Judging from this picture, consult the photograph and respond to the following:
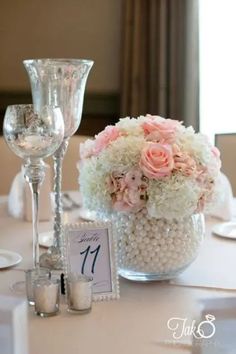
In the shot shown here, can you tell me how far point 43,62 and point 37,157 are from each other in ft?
0.72

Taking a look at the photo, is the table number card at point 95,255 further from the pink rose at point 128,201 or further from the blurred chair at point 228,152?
the blurred chair at point 228,152

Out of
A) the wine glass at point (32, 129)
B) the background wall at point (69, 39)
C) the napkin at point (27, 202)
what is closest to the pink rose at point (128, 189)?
the wine glass at point (32, 129)

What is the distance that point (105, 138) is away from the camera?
117cm

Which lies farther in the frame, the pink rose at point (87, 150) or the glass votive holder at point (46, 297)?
the pink rose at point (87, 150)

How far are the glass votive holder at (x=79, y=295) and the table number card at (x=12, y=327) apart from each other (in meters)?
0.27

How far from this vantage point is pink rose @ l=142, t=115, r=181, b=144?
113cm

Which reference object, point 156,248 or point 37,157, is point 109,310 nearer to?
point 156,248

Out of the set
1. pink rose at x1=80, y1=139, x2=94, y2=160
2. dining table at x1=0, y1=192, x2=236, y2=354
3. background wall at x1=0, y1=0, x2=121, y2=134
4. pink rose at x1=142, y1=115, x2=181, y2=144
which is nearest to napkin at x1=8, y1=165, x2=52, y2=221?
dining table at x1=0, y1=192, x2=236, y2=354

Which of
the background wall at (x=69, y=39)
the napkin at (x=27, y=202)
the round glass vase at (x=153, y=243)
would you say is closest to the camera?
the round glass vase at (x=153, y=243)

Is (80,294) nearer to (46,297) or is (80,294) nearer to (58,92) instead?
(46,297)

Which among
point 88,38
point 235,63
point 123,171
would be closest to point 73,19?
point 88,38

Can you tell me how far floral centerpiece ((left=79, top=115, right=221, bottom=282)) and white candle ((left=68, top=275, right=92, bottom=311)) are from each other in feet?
0.46

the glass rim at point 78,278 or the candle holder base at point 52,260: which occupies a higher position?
the glass rim at point 78,278

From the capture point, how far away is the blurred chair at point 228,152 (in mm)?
2424
